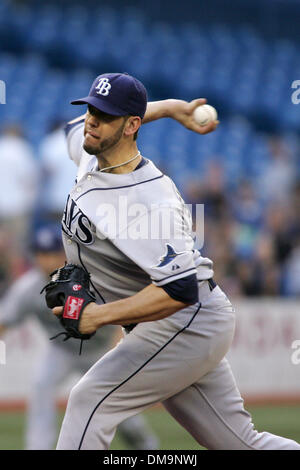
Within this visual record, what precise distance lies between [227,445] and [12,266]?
17.9ft

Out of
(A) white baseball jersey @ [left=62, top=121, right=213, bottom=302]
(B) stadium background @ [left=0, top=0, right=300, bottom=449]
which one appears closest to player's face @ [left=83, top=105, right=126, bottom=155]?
(A) white baseball jersey @ [left=62, top=121, right=213, bottom=302]

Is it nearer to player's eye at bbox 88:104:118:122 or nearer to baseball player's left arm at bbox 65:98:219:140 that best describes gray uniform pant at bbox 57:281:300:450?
player's eye at bbox 88:104:118:122

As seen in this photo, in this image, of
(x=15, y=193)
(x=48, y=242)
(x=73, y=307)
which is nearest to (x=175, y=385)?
(x=73, y=307)

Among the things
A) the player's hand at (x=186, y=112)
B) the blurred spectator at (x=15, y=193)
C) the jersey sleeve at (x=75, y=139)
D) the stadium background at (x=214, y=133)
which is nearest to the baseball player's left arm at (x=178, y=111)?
the player's hand at (x=186, y=112)

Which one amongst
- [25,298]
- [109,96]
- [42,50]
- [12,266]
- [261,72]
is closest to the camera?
[109,96]

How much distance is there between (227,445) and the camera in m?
4.26

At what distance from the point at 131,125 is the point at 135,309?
2.79 ft

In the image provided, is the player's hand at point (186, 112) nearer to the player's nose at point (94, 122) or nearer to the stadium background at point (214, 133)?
the player's nose at point (94, 122)

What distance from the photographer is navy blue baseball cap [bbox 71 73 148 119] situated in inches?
159

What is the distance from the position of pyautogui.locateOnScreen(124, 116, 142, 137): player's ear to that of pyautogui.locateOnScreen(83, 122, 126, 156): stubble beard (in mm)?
26

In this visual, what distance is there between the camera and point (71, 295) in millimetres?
4035

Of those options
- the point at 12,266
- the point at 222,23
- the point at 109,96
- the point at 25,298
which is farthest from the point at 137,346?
the point at 222,23

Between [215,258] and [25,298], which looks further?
[215,258]

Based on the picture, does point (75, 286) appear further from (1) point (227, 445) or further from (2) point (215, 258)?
(2) point (215, 258)
